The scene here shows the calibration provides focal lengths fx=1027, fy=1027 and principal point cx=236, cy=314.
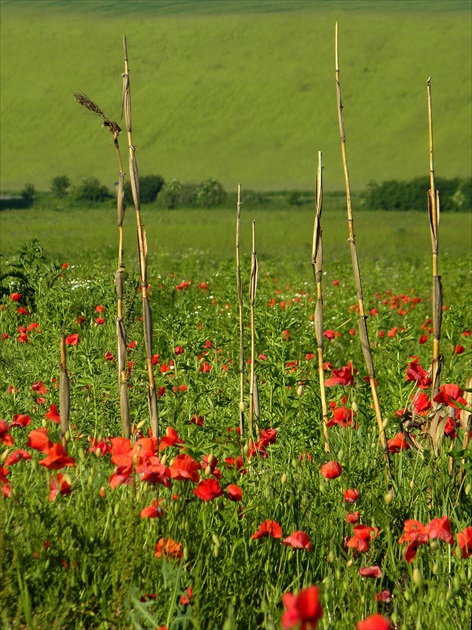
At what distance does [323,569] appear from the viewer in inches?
106

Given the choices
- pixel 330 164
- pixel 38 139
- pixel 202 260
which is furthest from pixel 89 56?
pixel 202 260

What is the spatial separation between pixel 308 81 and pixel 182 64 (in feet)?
37.6

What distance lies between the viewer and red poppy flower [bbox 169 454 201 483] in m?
2.35

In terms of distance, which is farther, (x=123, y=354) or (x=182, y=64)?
(x=182, y=64)

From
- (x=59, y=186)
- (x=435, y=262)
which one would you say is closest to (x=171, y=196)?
(x=59, y=186)

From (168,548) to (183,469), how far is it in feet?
0.60

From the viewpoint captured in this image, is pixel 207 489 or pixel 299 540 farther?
pixel 207 489

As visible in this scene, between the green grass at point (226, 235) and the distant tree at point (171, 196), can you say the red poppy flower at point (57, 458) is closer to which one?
the green grass at point (226, 235)

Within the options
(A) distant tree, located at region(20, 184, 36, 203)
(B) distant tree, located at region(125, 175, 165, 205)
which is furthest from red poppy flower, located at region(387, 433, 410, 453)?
(B) distant tree, located at region(125, 175, 165, 205)

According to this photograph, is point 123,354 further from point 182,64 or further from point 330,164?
point 182,64

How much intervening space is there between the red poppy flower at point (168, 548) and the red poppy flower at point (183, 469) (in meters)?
0.14

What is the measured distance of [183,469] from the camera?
2371 millimetres

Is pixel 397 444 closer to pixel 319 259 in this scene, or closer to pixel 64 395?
pixel 319 259

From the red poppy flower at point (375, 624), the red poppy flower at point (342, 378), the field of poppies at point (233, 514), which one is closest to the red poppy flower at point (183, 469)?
the field of poppies at point (233, 514)
